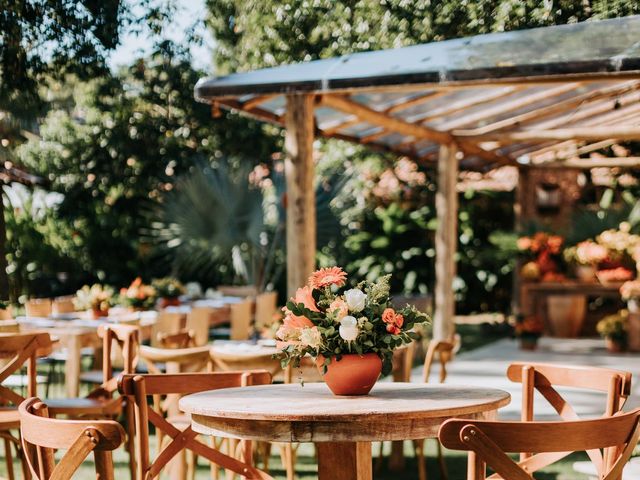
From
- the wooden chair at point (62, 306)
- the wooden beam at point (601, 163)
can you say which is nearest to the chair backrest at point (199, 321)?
the wooden chair at point (62, 306)

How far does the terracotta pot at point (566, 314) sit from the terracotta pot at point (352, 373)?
9292mm

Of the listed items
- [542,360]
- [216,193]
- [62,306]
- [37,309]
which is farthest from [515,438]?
[216,193]

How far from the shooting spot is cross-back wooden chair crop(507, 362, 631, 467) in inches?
145

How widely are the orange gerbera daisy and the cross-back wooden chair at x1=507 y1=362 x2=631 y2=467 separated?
87 centimetres

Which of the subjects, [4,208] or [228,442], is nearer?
[228,442]

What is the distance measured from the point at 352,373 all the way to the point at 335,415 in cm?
47

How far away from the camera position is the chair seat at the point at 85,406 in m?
5.12

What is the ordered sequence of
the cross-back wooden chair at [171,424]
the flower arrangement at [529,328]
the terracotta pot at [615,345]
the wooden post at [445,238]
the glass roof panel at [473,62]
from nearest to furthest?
the cross-back wooden chair at [171,424] → the glass roof panel at [473,62] → the wooden post at [445,238] → the terracotta pot at [615,345] → the flower arrangement at [529,328]

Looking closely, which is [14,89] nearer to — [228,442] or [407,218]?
[228,442]

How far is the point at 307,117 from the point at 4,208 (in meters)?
2.87

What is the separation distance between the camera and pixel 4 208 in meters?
8.29

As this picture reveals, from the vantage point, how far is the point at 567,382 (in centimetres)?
386

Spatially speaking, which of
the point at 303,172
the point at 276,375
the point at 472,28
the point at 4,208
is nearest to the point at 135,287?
the point at 4,208

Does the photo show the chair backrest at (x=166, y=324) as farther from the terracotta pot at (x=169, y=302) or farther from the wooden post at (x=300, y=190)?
the terracotta pot at (x=169, y=302)
